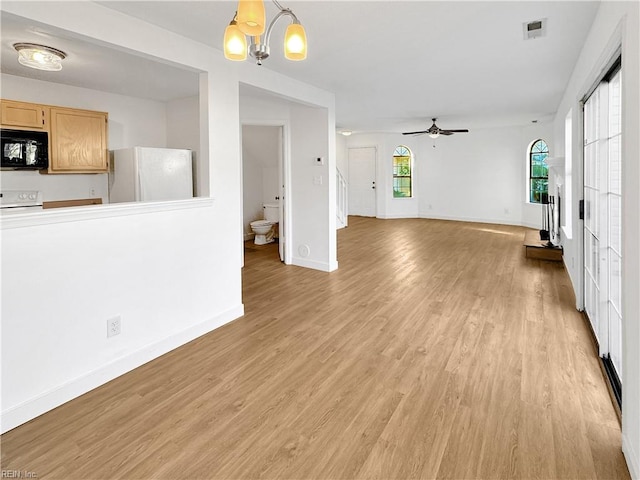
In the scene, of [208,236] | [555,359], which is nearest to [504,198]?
[555,359]

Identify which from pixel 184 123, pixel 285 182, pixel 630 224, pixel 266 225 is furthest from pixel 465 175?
pixel 630 224

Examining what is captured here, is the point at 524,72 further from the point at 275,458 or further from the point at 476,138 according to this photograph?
the point at 476,138

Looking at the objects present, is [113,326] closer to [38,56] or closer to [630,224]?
[38,56]

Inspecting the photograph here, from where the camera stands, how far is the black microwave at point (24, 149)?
12.9 ft

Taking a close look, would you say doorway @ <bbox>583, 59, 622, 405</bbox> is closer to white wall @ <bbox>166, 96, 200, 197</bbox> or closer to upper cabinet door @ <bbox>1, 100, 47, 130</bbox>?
white wall @ <bbox>166, 96, 200, 197</bbox>

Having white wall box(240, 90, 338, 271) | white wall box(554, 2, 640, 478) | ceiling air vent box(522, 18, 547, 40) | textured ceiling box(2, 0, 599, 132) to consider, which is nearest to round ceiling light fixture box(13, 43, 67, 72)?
textured ceiling box(2, 0, 599, 132)

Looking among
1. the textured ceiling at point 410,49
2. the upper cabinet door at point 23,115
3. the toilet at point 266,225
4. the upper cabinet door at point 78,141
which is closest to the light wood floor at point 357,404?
the textured ceiling at point 410,49

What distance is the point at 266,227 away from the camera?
7219 mm

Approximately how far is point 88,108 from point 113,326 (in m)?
3.58

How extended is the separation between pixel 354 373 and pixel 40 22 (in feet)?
9.33

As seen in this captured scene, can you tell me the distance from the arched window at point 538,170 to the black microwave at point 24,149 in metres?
9.27

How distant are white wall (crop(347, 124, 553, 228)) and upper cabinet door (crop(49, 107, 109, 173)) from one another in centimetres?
754

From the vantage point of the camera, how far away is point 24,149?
405cm

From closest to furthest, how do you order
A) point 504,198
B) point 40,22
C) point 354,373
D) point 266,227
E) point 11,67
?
1. point 40,22
2. point 354,373
3. point 11,67
4. point 266,227
5. point 504,198
